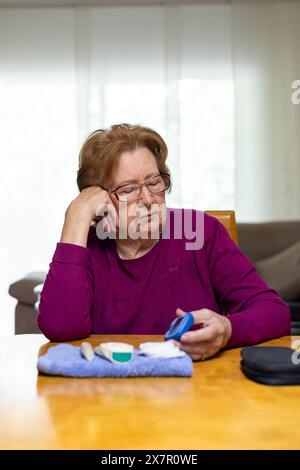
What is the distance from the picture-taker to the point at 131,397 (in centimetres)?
98

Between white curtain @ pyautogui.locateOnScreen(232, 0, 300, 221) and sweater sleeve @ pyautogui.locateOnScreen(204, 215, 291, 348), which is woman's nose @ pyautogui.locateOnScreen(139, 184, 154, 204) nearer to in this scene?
sweater sleeve @ pyautogui.locateOnScreen(204, 215, 291, 348)

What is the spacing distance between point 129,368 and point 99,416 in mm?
197

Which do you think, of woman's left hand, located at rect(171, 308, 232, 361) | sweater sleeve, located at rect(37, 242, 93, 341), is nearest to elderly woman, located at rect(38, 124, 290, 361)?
sweater sleeve, located at rect(37, 242, 93, 341)

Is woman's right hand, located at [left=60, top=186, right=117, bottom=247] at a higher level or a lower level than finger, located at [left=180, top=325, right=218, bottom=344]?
higher

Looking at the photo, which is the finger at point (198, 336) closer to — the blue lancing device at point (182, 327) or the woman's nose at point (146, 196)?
the blue lancing device at point (182, 327)

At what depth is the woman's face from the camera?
62.1 inches

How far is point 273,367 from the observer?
1.04 m

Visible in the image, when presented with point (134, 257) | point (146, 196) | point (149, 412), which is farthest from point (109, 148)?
point (149, 412)

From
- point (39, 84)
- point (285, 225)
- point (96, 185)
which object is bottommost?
point (285, 225)

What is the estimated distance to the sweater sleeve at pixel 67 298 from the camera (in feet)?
4.66

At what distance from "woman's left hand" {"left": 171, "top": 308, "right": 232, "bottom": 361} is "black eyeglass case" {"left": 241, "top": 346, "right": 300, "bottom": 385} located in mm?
96

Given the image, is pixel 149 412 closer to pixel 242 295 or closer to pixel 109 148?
pixel 242 295
